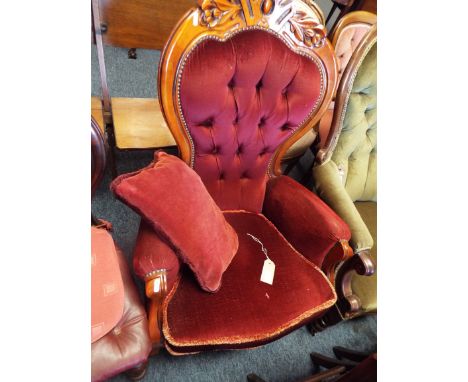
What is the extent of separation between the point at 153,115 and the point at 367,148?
855 mm

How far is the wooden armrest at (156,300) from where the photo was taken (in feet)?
2.15

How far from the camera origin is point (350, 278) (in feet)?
3.18

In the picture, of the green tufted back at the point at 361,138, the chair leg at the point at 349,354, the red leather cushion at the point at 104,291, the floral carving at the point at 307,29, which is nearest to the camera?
the red leather cushion at the point at 104,291

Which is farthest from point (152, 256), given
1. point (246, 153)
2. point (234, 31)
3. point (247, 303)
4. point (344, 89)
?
point (344, 89)

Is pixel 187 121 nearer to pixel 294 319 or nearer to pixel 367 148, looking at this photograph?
pixel 294 319

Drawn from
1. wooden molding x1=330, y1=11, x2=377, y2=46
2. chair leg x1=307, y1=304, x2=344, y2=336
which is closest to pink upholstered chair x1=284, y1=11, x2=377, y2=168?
wooden molding x1=330, y1=11, x2=377, y2=46

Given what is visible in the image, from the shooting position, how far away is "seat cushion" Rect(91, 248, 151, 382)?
0.64 m

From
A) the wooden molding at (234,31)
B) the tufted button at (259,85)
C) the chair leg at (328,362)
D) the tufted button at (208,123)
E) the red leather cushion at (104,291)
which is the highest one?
the wooden molding at (234,31)

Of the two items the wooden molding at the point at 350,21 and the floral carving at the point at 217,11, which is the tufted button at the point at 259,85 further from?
the wooden molding at the point at 350,21

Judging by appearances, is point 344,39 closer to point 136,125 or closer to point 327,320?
point 136,125

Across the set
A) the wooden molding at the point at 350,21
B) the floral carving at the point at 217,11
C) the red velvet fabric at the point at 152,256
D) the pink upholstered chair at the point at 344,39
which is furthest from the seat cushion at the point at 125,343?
the wooden molding at the point at 350,21

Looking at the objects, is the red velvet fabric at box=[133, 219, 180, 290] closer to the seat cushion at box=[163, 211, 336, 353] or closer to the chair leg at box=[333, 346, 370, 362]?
the seat cushion at box=[163, 211, 336, 353]

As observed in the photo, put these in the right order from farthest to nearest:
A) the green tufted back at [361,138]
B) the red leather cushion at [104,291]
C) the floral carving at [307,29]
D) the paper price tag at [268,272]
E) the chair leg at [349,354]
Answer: the chair leg at [349,354]
the green tufted back at [361,138]
the paper price tag at [268,272]
the floral carving at [307,29]
the red leather cushion at [104,291]
